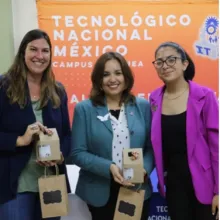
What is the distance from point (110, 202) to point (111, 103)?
20.6 inches

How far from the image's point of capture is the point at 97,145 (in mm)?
1761

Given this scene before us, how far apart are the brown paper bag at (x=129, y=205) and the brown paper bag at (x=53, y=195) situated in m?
0.27

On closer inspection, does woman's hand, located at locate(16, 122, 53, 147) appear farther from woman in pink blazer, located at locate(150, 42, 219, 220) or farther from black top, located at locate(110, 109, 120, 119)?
woman in pink blazer, located at locate(150, 42, 219, 220)

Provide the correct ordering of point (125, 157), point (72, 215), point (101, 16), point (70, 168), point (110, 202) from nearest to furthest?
point (125, 157) < point (110, 202) < point (72, 215) < point (70, 168) < point (101, 16)

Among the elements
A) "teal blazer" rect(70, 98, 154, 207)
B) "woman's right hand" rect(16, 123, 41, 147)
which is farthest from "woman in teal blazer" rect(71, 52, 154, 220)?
"woman's right hand" rect(16, 123, 41, 147)

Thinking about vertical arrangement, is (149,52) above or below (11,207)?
above

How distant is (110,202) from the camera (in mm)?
1776

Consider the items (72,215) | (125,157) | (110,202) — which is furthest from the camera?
(72,215)

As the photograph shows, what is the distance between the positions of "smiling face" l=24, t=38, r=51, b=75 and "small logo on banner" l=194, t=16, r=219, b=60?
2.11 metres

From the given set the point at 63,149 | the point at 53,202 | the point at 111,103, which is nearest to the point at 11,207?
the point at 53,202

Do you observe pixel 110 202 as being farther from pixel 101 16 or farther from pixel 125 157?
pixel 101 16

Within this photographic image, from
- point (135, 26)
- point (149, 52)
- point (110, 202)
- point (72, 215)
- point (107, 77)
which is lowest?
point (72, 215)

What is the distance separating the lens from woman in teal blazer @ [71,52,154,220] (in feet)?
5.72

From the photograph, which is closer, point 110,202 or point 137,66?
point 110,202
